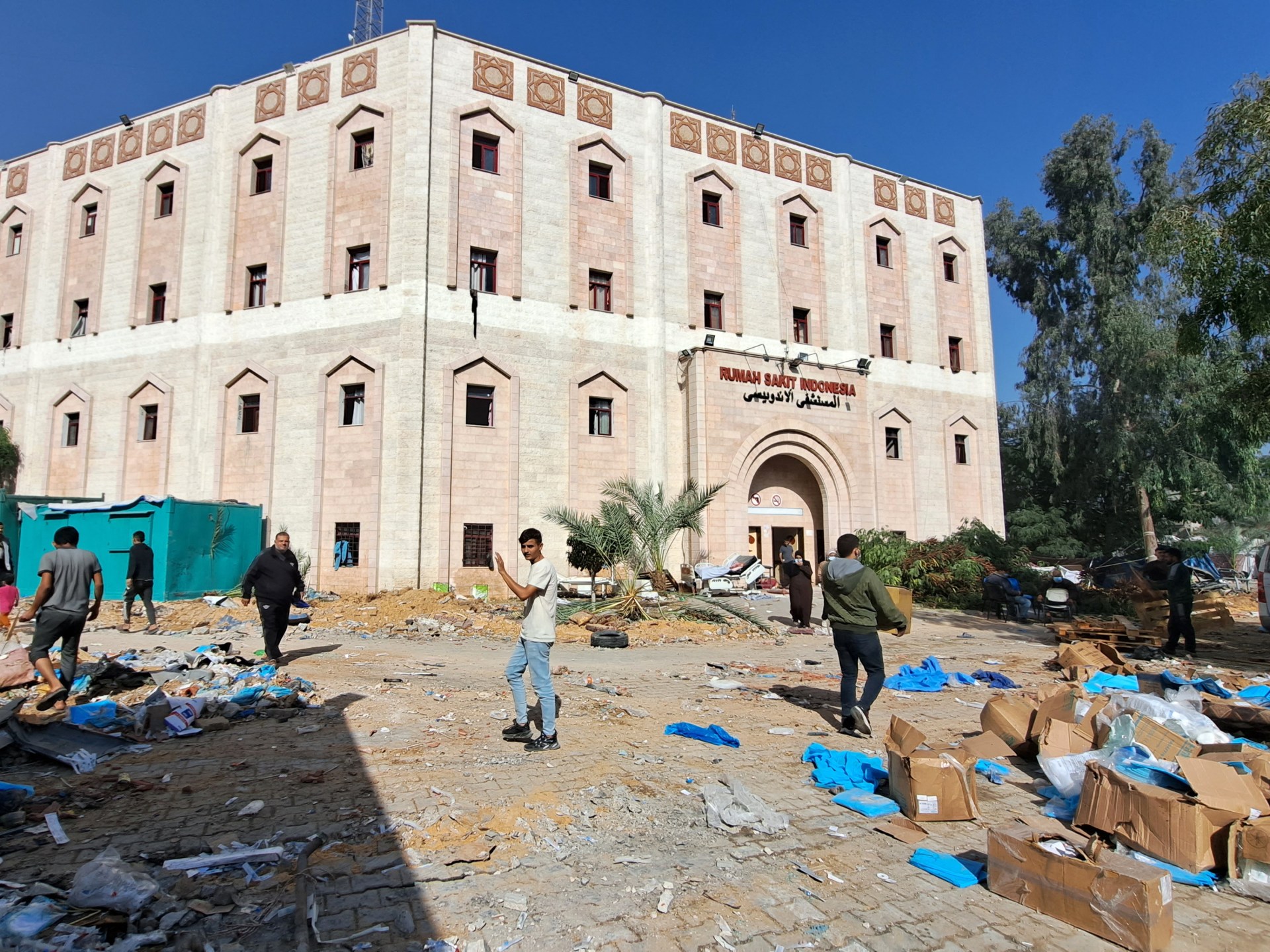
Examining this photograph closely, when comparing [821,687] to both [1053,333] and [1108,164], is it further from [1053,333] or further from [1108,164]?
→ [1108,164]

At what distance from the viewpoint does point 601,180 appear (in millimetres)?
22781

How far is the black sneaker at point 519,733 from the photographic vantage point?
6.09 metres

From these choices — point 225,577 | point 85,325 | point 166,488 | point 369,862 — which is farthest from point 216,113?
point 369,862

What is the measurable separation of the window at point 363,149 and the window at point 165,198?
22.7ft

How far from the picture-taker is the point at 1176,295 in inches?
1086

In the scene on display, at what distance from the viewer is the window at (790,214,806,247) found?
25.5m

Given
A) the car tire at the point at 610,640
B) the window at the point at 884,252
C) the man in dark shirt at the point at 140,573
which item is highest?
the window at the point at 884,252

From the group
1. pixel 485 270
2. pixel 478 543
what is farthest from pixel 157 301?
pixel 478 543

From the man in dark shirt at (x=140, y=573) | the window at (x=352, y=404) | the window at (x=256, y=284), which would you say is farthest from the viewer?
the window at (x=256, y=284)

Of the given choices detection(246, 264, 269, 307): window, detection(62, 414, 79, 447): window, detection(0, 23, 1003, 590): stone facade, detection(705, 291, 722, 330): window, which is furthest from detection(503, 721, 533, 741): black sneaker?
detection(62, 414, 79, 447): window

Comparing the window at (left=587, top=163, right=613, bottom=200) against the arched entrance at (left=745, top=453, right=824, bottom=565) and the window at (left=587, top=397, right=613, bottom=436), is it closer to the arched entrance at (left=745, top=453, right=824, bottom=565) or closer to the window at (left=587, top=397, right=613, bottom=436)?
the window at (left=587, top=397, right=613, bottom=436)

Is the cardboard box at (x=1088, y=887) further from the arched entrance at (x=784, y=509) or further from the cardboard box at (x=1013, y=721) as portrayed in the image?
the arched entrance at (x=784, y=509)

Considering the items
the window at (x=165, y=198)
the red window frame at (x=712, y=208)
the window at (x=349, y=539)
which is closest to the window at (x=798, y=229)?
the red window frame at (x=712, y=208)

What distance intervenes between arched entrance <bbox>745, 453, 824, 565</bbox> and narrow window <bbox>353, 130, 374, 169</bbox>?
15.3 m
